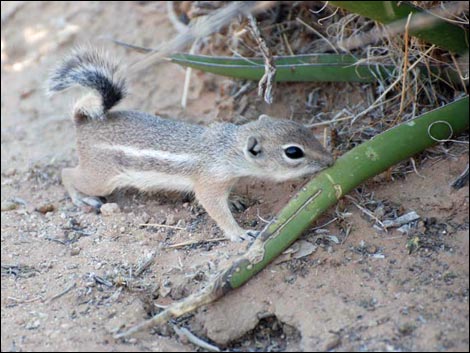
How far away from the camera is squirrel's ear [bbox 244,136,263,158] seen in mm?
4754

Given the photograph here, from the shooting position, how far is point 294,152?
4.57m

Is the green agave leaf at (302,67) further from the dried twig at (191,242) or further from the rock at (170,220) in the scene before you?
the dried twig at (191,242)

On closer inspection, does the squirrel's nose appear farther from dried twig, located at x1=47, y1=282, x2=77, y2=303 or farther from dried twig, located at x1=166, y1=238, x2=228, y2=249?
dried twig, located at x1=47, y1=282, x2=77, y2=303

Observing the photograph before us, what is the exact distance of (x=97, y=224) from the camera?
16.1 feet

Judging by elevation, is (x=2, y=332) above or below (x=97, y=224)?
above

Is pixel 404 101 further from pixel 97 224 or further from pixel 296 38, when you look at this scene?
pixel 97 224

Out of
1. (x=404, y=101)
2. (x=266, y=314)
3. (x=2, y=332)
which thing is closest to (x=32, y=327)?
(x=2, y=332)

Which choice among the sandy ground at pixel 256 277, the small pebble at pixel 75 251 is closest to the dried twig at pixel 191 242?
the sandy ground at pixel 256 277

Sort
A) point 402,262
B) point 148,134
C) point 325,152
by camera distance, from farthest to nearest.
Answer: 1. point 148,134
2. point 325,152
3. point 402,262

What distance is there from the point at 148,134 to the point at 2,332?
6.83 ft

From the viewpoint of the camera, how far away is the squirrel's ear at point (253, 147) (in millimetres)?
4754

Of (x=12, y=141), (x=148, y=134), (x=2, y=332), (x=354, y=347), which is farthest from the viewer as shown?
(x=12, y=141)

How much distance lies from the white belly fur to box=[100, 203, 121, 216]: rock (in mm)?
249

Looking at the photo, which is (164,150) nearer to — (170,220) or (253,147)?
(170,220)
